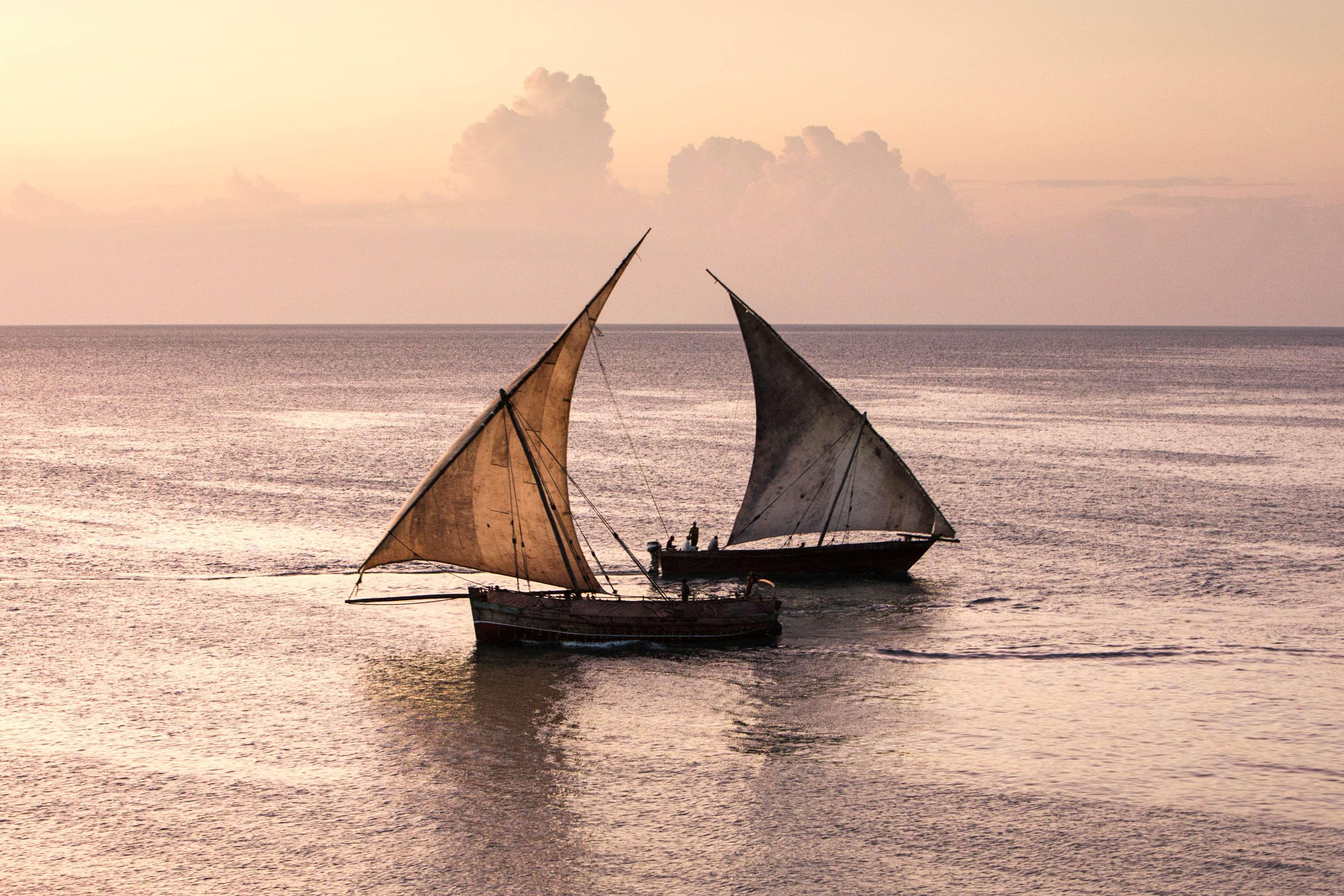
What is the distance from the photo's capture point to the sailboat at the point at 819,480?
168 feet

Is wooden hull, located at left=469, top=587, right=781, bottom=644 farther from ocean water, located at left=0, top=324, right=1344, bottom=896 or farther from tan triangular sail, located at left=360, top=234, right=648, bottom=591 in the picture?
tan triangular sail, located at left=360, top=234, right=648, bottom=591

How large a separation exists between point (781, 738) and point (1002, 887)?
27.6 ft

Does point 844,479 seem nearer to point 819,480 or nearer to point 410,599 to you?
point 819,480

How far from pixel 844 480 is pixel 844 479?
Answer: 0.27 feet

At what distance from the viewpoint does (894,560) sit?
169 ft

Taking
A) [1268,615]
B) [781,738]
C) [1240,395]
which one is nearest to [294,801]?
[781,738]

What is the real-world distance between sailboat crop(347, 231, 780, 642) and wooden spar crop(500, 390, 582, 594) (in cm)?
4

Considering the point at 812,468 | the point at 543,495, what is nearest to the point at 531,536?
the point at 543,495

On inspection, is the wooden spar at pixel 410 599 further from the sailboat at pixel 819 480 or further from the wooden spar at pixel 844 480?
the wooden spar at pixel 844 480

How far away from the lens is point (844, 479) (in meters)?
52.3

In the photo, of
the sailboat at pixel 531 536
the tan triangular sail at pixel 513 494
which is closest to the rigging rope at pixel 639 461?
the tan triangular sail at pixel 513 494

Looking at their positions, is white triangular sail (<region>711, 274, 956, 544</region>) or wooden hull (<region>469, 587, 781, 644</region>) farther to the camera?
white triangular sail (<region>711, 274, 956, 544</region>)

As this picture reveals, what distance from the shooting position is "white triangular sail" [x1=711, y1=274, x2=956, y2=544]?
5178 cm

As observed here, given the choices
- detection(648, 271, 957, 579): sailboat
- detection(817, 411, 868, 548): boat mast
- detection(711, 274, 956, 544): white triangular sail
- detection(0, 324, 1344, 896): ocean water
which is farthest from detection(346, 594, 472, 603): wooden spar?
detection(817, 411, 868, 548): boat mast
